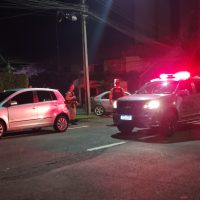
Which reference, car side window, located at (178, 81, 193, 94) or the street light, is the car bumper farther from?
the street light

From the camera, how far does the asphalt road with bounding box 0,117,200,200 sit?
6367mm

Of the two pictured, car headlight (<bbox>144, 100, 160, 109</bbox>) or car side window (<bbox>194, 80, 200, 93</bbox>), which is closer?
car headlight (<bbox>144, 100, 160, 109</bbox>)

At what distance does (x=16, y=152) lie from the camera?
10266 mm

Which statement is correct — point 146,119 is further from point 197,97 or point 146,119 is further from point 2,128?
point 2,128

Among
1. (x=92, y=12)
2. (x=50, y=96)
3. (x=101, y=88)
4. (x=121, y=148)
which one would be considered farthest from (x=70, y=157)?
(x=101, y=88)

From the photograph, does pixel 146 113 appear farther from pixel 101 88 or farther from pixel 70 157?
pixel 101 88

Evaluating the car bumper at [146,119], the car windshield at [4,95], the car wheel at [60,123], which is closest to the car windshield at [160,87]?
the car bumper at [146,119]

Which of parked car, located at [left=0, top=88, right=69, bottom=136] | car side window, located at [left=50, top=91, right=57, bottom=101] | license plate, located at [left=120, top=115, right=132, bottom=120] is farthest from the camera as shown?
car side window, located at [left=50, top=91, right=57, bottom=101]

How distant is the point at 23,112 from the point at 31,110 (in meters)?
0.32

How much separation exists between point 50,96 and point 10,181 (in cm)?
739

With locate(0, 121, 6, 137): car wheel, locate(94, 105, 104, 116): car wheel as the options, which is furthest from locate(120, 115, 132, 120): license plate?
locate(94, 105, 104, 116): car wheel

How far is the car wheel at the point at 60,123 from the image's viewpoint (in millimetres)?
14367

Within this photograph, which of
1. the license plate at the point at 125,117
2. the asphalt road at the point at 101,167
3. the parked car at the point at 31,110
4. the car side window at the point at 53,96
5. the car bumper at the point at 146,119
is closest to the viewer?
the asphalt road at the point at 101,167

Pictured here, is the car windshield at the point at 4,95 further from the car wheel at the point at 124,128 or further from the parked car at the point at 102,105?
the parked car at the point at 102,105
